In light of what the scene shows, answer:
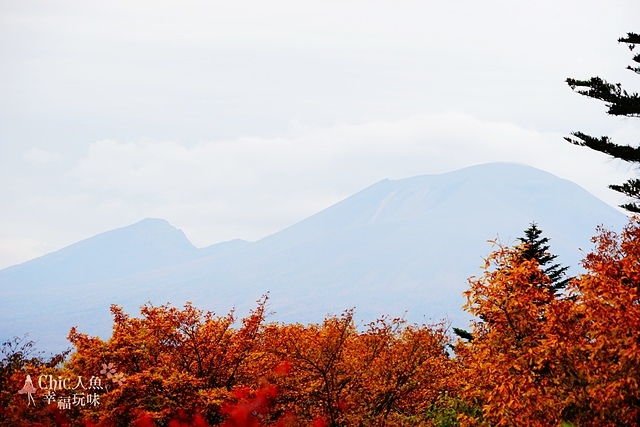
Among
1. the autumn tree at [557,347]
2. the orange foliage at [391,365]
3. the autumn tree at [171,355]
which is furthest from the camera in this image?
the autumn tree at [171,355]

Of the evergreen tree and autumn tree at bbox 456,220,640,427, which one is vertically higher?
the evergreen tree

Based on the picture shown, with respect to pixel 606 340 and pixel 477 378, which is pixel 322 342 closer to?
pixel 477 378

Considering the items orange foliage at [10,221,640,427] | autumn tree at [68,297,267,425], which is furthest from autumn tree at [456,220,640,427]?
autumn tree at [68,297,267,425]

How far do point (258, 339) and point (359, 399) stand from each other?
262 centimetres

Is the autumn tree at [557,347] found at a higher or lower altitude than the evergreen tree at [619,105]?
lower

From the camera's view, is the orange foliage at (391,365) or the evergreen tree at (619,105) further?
the evergreen tree at (619,105)

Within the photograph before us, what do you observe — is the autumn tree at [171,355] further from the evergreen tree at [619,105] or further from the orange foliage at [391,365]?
the evergreen tree at [619,105]

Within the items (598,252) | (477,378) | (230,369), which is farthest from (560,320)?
(230,369)

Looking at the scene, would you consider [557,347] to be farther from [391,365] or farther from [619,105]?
[619,105]

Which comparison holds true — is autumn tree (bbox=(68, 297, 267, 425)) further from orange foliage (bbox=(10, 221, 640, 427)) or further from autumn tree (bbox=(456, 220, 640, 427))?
autumn tree (bbox=(456, 220, 640, 427))

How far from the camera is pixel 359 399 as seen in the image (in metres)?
15.7

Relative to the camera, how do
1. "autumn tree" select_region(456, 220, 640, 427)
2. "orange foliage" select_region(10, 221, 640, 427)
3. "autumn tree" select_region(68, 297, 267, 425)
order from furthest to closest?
"autumn tree" select_region(68, 297, 267, 425) → "orange foliage" select_region(10, 221, 640, 427) → "autumn tree" select_region(456, 220, 640, 427)

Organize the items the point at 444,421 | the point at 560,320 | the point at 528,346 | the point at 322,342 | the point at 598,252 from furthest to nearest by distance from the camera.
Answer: the point at 444,421 → the point at 322,342 → the point at 598,252 → the point at 528,346 → the point at 560,320

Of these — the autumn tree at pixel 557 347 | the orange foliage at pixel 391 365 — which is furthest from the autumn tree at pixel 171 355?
the autumn tree at pixel 557 347
